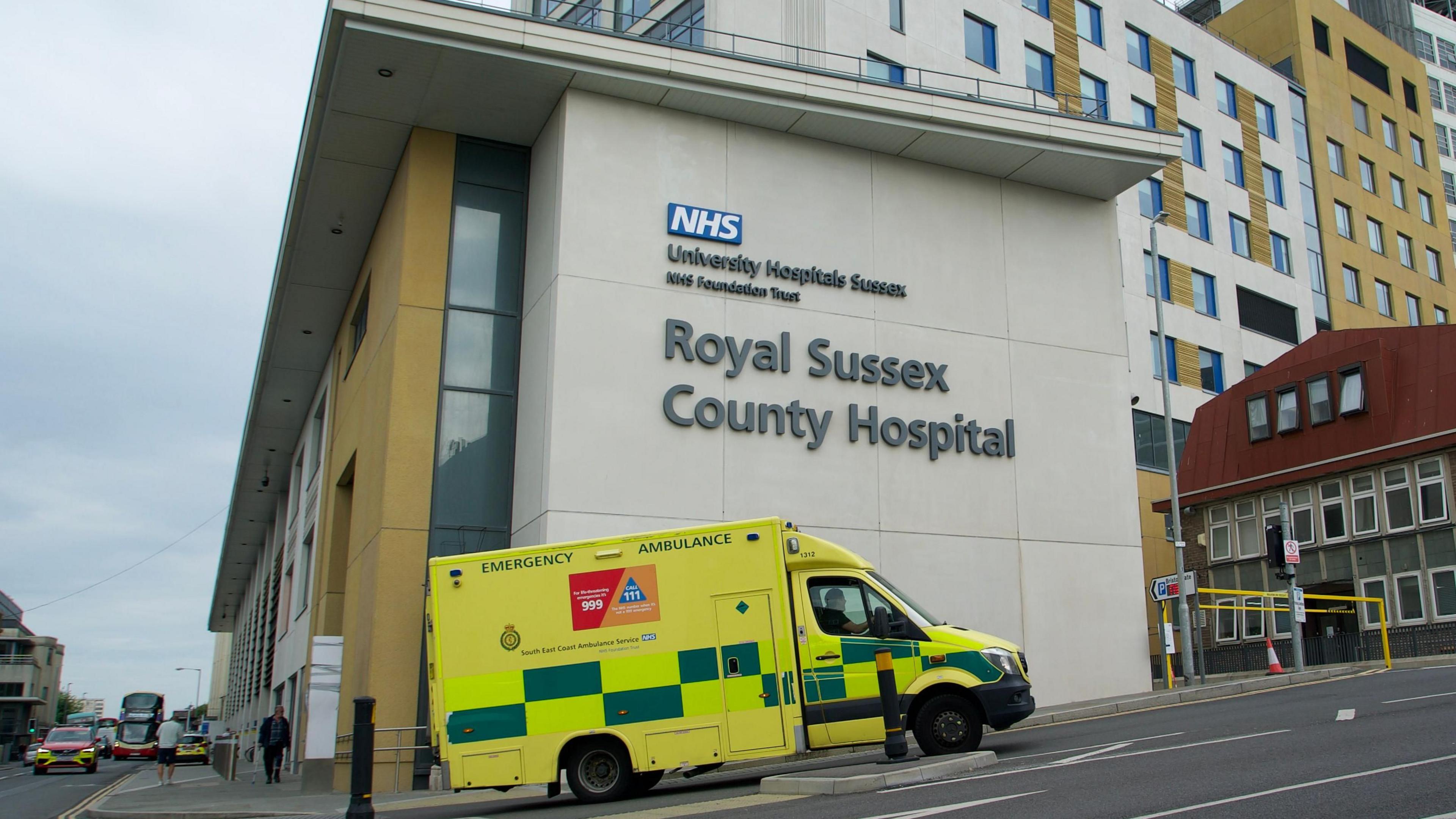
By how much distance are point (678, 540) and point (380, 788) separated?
902 centimetres

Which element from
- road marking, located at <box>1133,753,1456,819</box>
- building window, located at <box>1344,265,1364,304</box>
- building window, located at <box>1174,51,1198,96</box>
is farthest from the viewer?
building window, located at <box>1344,265,1364,304</box>

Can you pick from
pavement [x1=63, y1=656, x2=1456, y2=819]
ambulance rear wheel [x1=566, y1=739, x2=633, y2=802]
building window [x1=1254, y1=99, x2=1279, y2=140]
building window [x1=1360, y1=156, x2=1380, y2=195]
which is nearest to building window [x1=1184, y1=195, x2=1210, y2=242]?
building window [x1=1254, y1=99, x2=1279, y2=140]

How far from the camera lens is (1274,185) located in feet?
165

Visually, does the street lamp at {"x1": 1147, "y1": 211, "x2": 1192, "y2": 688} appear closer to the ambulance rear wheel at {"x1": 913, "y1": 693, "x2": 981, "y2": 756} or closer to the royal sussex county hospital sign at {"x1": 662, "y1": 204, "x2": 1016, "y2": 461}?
the royal sussex county hospital sign at {"x1": 662, "y1": 204, "x2": 1016, "y2": 461}

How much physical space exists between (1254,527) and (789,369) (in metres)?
22.4

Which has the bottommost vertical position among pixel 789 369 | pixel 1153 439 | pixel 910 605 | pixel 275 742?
pixel 275 742

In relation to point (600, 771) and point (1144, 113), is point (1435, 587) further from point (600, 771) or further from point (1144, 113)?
point (600, 771)

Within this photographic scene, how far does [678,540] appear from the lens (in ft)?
42.6

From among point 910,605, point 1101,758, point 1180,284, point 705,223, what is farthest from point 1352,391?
point 1101,758

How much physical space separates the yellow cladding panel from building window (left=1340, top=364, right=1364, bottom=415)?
33.6 ft

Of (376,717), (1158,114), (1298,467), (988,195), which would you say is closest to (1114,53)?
(1158,114)

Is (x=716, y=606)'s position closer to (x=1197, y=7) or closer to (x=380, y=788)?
(x=380, y=788)

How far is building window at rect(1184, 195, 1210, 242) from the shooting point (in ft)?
151

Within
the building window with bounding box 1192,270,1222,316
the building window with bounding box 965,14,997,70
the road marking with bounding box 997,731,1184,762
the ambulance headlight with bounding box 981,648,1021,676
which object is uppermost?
the building window with bounding box 965,14,997,70
